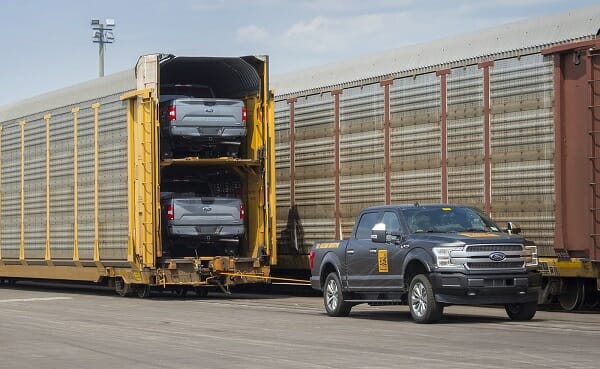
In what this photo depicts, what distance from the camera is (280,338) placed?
15859 millimetres

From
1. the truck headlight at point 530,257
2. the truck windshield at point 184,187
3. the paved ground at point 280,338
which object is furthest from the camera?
the truck windshield at point 184,187

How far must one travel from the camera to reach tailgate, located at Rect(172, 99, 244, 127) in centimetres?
2572

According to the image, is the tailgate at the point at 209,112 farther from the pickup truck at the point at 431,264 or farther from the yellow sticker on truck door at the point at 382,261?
the yellow sticker on truck door at the point at 382,261

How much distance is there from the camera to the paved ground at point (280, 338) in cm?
1294

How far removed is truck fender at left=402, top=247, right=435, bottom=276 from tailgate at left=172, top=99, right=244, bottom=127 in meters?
8.31

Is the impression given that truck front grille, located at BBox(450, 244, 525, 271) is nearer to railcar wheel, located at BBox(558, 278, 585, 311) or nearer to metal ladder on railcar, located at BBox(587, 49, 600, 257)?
metal ladder on railcar, located at BBox(587, 49, 600, 257)

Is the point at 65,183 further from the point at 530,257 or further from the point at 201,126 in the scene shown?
the point at 530,257

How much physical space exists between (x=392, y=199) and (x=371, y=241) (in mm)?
5258

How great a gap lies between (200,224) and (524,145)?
23.9 ft

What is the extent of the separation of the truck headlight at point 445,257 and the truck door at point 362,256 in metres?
1.71

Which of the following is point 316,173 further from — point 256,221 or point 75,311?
point 75,311

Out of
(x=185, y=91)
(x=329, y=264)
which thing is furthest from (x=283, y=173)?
(x=329, y=264)

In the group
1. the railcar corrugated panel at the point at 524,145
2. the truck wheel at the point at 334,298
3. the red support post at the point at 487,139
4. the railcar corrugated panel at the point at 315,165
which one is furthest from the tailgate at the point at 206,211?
the railcar corrugated panel at the point at 524,145

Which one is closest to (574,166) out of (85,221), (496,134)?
(496,134)
